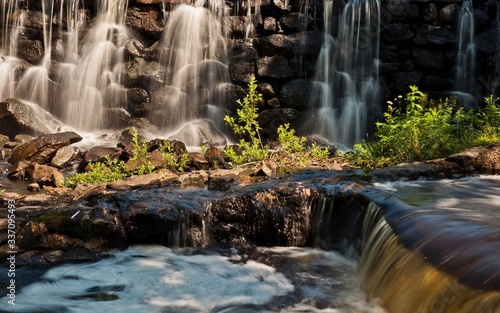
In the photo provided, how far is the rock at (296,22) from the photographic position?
1381 cm

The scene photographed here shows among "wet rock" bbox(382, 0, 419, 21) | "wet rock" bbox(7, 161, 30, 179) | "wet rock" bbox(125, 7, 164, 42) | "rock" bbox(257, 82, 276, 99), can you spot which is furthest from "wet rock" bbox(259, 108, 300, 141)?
"wet rock" bbox(7, 161, 30, 179)

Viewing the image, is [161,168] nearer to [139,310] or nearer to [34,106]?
[139,310]

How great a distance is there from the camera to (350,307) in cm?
379

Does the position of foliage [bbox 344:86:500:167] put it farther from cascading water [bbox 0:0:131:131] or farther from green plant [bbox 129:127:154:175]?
cascading water [bbox 0:0:131:131]

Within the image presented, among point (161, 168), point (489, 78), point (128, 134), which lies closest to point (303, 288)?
point (161, 168)

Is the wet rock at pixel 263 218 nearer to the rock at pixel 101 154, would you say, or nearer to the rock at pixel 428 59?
the rock at pixel 101 154

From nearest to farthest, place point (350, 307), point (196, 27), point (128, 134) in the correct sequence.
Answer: point (350, 307) → point (128, 134) → point (196, 27)

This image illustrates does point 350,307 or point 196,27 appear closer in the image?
point 350,307

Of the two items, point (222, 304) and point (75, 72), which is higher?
point (75, 72)

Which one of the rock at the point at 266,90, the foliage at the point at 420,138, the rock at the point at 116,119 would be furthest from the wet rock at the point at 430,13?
the rock at the point at 116,119

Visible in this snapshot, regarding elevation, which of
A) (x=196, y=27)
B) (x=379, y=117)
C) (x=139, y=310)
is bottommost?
(x=139, y=310)

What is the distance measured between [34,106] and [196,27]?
16.2ft

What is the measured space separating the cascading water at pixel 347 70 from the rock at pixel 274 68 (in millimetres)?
882

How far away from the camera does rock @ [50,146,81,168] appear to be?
10172 mm
